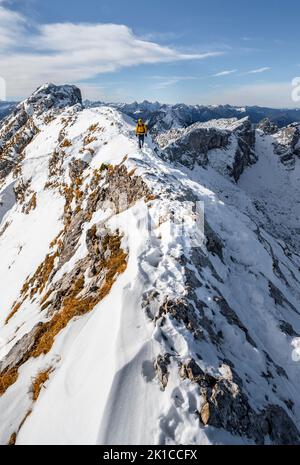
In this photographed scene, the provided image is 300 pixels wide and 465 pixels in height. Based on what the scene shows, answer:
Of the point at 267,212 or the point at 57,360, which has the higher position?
the point at 57,360

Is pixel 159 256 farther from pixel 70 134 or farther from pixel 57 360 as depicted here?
pixel 70 134

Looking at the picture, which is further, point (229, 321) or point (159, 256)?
point (159, 256)

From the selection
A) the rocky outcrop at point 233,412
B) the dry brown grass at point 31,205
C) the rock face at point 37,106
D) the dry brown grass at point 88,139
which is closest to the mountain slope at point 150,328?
the rocky outcrop at point 233,412

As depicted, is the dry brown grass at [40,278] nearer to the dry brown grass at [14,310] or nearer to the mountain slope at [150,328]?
the mountain slope at [150,328]

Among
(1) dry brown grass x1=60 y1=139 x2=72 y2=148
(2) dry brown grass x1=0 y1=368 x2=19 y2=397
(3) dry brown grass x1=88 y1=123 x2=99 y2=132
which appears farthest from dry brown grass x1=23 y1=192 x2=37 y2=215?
(2) dry brown grass x1=0 y1=368 x2=19 y2=397

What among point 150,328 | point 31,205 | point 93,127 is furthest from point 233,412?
point 93,127
